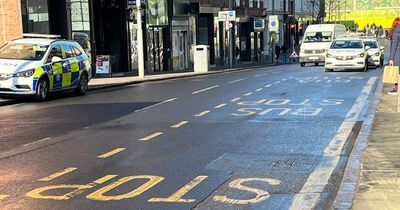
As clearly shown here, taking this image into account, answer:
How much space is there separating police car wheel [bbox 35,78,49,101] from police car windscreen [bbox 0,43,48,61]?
0.74 m

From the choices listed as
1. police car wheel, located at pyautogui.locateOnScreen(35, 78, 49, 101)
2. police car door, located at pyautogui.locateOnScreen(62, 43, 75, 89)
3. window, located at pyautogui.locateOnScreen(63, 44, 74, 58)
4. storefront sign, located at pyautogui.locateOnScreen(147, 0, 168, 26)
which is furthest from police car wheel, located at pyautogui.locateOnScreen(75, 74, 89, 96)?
storefront sign, located at pyautogui.locateOnScreen(147, 0, 168, 26)

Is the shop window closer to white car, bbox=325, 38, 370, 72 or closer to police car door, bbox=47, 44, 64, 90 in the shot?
police car door, bbox=47, 44, 64, 90

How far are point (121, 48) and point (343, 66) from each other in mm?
11545

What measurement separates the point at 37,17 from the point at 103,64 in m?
3.60

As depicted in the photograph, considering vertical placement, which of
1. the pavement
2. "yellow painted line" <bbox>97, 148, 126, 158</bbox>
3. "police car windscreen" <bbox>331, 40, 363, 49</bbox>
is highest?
"police car windscreen" <bbox>331, 40, 363, 49</bbox>

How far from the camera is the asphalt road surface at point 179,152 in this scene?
600 centimetres

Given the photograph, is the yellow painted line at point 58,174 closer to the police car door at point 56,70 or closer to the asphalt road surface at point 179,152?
the asphalt road surface at point 179,152

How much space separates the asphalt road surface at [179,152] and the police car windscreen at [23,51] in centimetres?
209

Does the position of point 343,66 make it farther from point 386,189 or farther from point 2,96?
point 386,189

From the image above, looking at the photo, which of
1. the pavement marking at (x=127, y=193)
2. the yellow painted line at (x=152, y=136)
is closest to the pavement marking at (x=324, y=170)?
the pavement marking at (x=127, y=193)

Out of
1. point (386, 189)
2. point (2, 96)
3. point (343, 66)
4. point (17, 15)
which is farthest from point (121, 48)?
point (386, 189)

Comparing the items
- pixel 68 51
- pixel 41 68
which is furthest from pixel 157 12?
pixel 41 68

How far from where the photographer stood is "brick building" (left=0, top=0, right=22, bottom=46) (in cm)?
2314

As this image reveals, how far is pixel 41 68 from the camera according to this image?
15.9 meters
